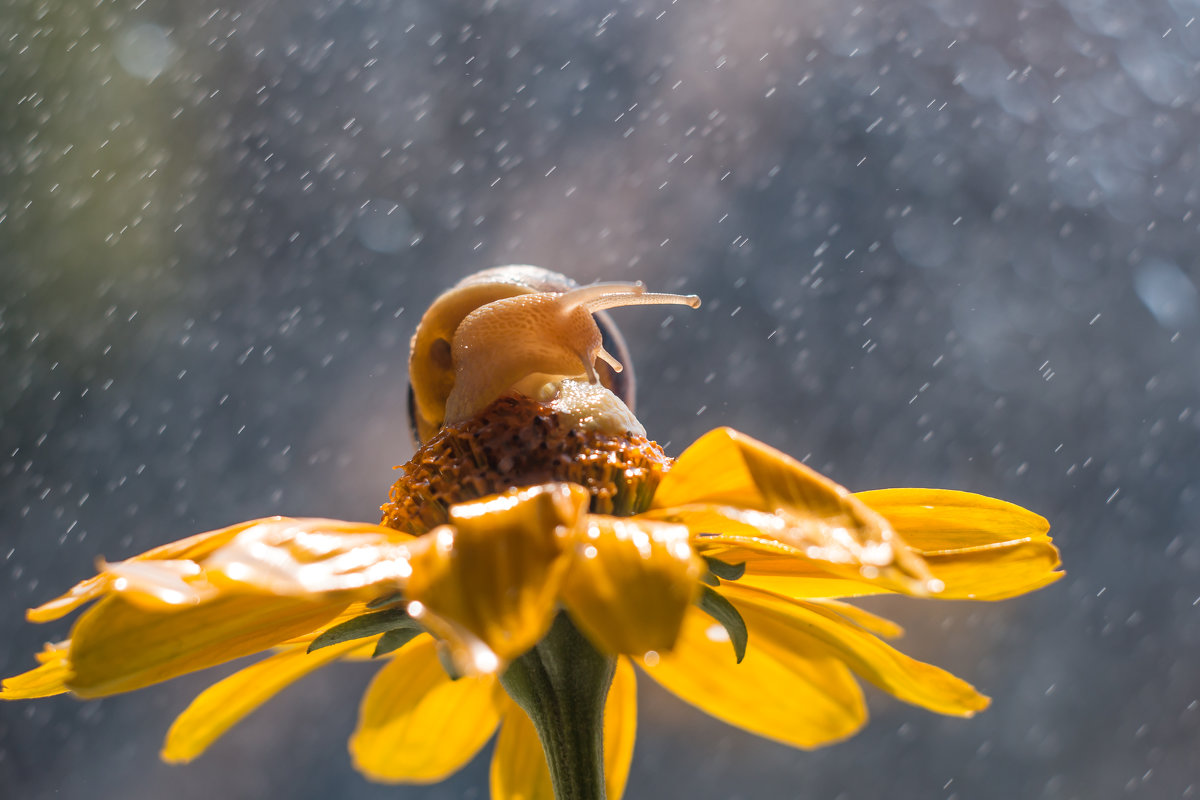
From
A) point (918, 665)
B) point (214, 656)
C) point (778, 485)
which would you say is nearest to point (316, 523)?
point (214, 656)

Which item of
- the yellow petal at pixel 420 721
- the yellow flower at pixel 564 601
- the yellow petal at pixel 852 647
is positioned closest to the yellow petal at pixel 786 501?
the yellow flower at pixel 564 601

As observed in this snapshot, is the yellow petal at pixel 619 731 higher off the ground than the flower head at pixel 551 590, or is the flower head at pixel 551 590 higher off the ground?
the flower head at pixel 551 590

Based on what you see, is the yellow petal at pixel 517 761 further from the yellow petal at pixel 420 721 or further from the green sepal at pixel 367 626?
the green sepal at pixel 367 626

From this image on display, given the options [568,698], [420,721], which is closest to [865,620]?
[568,698]

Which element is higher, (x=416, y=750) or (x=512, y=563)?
(x=512, y=563)

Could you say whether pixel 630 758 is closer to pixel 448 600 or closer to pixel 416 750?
pixel 416 750

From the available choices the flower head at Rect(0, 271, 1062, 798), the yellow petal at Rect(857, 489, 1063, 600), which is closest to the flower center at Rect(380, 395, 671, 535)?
the flower head at Rect(0, 271, 1062, 798)
